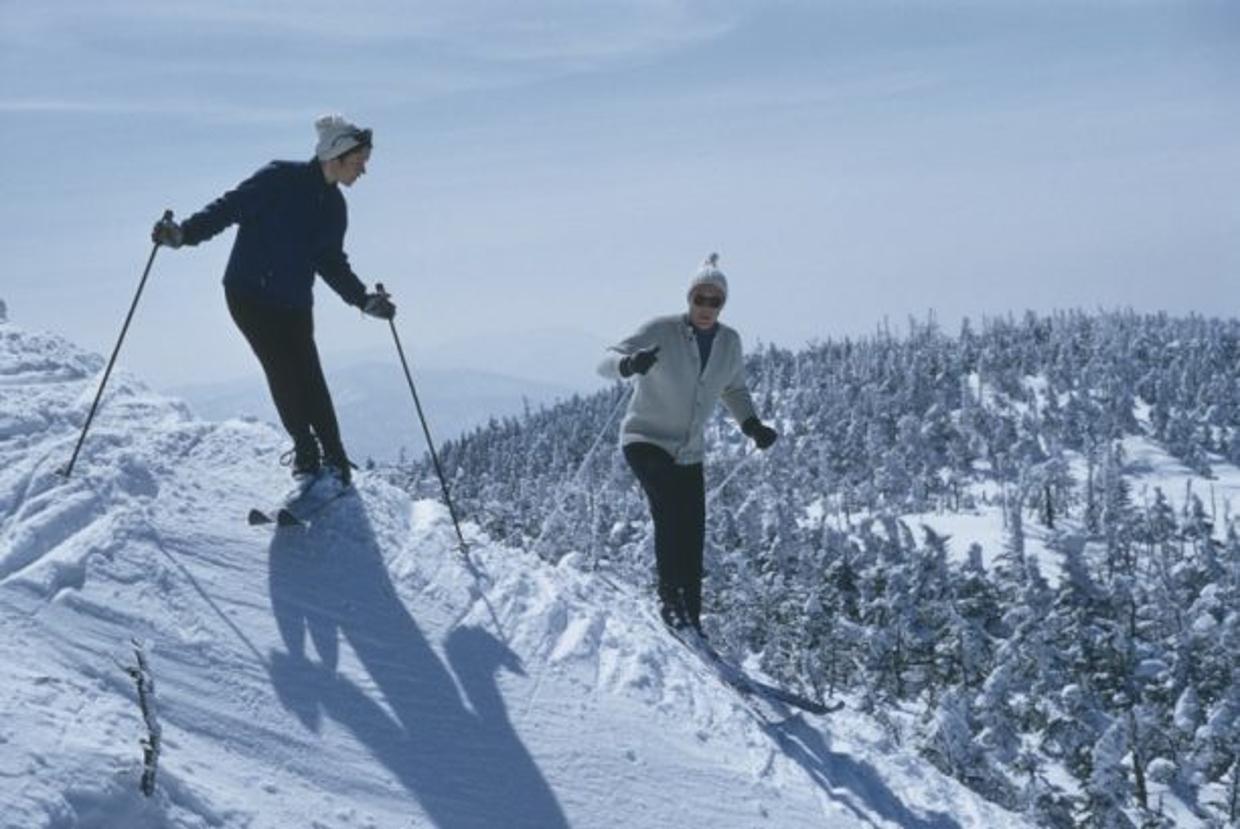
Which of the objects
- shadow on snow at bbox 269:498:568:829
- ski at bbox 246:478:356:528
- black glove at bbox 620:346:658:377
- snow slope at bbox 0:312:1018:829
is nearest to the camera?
snow slope at bbox 0:312:1018:829

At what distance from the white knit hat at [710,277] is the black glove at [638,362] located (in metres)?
0.69

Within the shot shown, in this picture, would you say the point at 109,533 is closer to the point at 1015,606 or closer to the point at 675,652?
the point at 675,652

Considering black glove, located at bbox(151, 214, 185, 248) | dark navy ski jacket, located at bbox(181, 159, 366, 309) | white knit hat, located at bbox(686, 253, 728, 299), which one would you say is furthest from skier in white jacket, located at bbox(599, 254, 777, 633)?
black glove, located at bbox(151, 214, 185, 248)

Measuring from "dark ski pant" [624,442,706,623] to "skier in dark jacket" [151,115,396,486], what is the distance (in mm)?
2426

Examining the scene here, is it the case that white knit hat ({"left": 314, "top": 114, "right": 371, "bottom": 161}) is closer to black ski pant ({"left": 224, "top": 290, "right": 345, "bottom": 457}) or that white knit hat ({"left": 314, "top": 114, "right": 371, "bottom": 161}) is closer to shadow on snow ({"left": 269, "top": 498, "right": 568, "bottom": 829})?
black ski pant ({"left": 224, "top": 290, "right": 345, "bottom": 457})

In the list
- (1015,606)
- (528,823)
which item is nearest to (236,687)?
(528,823)

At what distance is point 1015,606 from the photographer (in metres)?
78.8

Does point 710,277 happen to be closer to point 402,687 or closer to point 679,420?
point 679,420

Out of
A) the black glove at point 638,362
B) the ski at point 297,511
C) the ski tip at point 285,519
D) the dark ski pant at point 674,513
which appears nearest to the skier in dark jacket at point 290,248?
the ski at point 297,511

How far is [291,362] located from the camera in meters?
7.66

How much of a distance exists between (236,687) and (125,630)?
741 mm

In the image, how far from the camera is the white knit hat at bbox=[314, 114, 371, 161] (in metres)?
7.37

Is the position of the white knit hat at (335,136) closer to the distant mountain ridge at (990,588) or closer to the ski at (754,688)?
the distant mountain ridge at (990,588)

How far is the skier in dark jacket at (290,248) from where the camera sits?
24.1 ft
